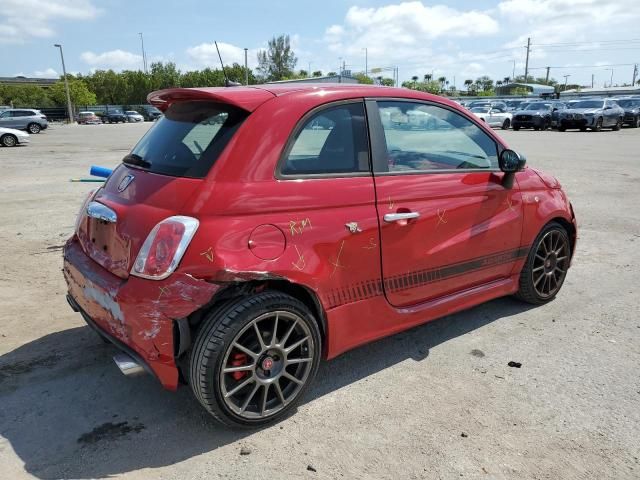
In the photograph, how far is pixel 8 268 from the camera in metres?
5.32

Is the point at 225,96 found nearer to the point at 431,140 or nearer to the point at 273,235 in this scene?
the point at 273,235

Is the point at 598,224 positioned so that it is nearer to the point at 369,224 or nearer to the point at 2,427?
the point at 369,224

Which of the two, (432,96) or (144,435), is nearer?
(144,435)

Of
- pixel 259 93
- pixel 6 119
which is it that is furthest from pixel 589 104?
pixel 6 119

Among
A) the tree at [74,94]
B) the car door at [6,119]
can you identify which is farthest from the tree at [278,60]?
the car door at [6,119]

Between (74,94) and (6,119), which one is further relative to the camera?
(74,94)

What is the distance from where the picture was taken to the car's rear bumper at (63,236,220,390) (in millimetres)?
2482

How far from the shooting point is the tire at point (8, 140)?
23.1 metres

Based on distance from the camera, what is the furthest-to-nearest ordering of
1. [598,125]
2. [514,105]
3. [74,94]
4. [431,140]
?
[74,94]
[514,105]
[598,125]
[431,140]

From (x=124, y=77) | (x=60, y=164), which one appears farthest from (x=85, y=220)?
(x=124, y=77)

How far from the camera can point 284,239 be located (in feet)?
8.86

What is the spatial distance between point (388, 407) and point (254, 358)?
0.86 meters

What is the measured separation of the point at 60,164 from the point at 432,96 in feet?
46.8

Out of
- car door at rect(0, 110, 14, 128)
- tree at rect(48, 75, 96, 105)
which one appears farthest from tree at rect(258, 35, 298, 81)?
car door at rect(0, 110, 14, 128)
